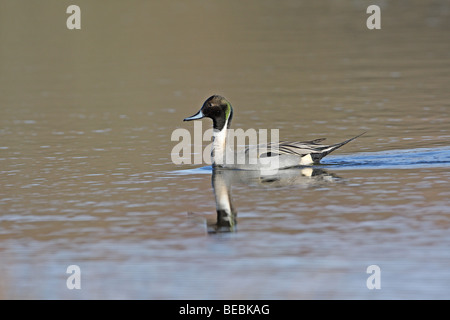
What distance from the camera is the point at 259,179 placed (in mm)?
12305

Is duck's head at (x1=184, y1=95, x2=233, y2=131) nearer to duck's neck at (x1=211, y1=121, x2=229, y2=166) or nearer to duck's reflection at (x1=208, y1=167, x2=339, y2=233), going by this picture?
duck's neck at (x1=211, y1=121, x2=229, y2=166)

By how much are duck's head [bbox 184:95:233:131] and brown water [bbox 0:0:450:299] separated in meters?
0.82

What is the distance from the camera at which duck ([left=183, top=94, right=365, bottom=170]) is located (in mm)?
12742

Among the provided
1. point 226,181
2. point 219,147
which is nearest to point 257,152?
point 219,147

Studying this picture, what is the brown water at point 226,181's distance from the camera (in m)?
8.06

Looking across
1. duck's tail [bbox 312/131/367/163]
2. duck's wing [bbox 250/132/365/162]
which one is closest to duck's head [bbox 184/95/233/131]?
duck's wing [bbox 250/132/365/162]

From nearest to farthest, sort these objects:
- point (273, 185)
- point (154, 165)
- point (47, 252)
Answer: point (47, 252) < point (273, 185) < point (154, 165)

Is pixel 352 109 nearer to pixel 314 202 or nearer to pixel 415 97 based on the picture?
pixel 415 97

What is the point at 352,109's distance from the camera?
58.7 feet

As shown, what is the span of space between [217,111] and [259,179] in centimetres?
162

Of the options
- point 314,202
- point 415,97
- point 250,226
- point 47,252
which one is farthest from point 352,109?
point 47,252

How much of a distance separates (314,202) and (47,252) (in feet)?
10.7

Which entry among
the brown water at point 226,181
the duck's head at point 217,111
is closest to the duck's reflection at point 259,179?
the brown water at point 226,181
